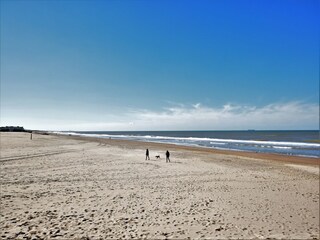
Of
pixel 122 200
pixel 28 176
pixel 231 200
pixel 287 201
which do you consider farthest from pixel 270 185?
pixel 28 176

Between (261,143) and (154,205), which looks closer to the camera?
(154,205)

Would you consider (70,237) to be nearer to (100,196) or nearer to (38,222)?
(38,222)

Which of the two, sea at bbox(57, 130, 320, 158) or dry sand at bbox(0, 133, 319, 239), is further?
sea at bbox(57, 130, 320, 158)

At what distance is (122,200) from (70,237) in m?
3.79

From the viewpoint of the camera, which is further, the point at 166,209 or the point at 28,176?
the point at 28,176

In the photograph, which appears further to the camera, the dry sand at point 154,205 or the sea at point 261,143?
the sea at point 261,143

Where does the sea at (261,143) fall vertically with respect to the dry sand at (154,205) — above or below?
above

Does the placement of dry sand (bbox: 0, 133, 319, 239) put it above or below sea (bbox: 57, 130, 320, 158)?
below

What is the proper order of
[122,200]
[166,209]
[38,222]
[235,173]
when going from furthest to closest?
[235,173] → [122,200] → [166,209] → [38,222]

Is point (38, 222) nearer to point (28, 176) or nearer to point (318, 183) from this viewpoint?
point (28, 176)

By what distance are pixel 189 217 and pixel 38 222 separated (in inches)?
Result: 193

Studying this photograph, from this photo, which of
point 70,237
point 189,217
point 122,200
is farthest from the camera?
point 122,200

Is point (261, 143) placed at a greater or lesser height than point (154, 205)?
greater

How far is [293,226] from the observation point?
8359 mm
